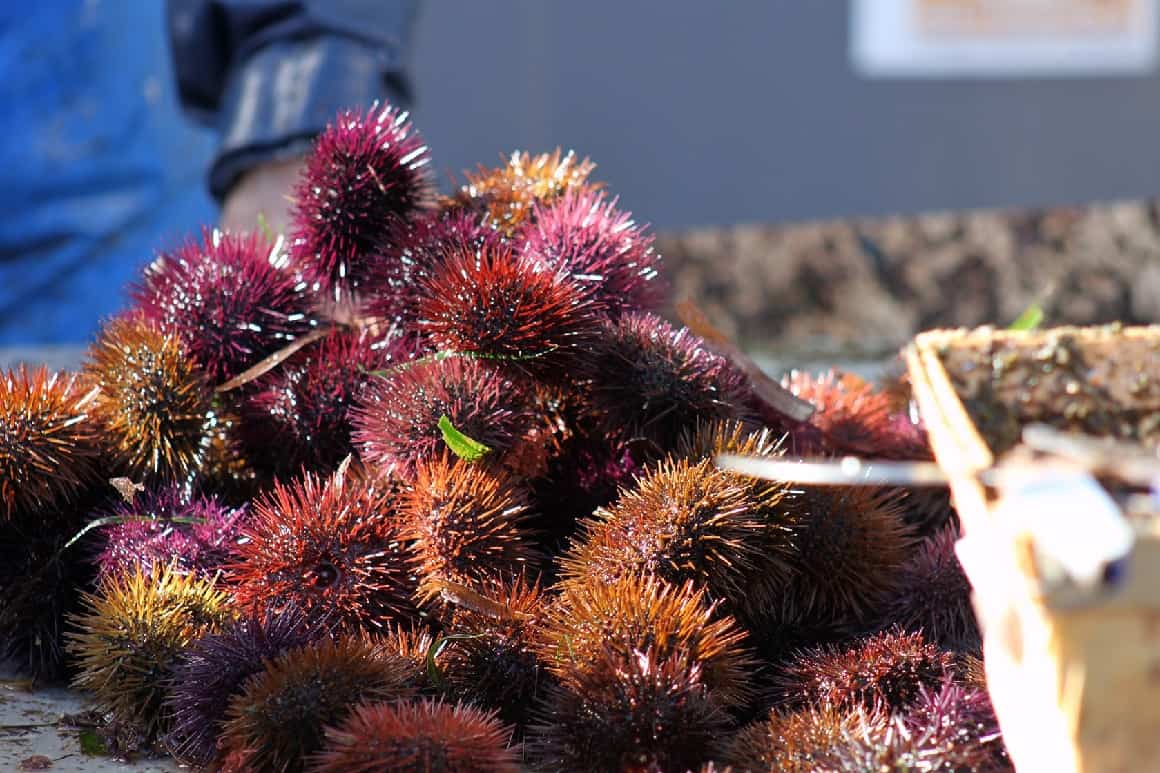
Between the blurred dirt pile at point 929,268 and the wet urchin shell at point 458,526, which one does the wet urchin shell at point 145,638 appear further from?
the blurred dirt pile at point 929,268

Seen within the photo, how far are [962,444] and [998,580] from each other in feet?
0.22

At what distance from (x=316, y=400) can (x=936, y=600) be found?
35 cm

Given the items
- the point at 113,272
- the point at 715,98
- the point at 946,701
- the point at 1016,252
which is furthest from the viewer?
the point at 1016,252

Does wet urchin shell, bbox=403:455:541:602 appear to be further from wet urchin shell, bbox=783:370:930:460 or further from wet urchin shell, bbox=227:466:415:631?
wet urchin shell, bbox=783:370:930:460

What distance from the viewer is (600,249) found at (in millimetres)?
656

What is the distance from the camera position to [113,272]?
7.59ft

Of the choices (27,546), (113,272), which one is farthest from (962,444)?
(113,272)

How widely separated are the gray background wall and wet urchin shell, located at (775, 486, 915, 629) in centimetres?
282

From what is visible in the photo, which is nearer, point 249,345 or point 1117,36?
point 249,345

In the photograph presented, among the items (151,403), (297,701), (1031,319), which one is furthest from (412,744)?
(1031,319)

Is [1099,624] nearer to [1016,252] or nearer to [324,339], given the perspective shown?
[324,339]

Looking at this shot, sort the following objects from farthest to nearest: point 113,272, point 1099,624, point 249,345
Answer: point 113,272
point 249,345
point 1099,624

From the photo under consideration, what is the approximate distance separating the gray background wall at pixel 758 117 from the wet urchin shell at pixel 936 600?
2.82 meters

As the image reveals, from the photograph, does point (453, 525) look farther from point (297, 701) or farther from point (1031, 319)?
point (1031, 319)
